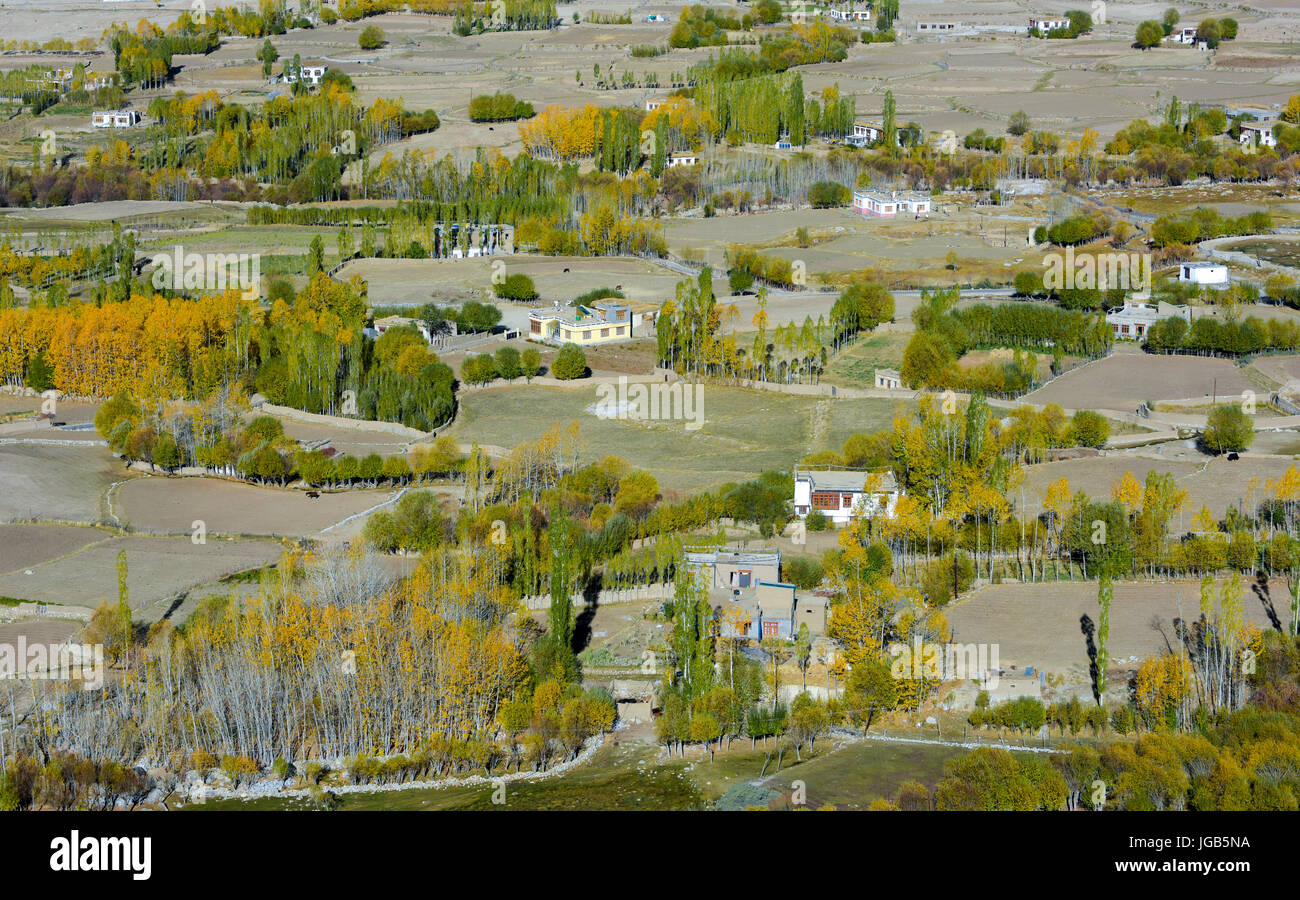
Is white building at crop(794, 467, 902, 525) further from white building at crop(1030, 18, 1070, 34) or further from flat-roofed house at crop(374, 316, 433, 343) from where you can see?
white building at crop(1030, 18, 1070, 34)

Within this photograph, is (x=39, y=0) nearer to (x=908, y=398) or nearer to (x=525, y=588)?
(x=908, y=398)

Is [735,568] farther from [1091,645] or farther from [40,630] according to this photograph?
[40,630]

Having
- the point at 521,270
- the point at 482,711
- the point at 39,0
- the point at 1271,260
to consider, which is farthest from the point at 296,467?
the point at 39,0

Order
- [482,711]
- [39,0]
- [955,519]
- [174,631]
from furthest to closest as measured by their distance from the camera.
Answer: [39,0] < [955,519] < [174,631] < [482,711]

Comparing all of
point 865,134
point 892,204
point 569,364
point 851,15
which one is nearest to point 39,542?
point 569,364

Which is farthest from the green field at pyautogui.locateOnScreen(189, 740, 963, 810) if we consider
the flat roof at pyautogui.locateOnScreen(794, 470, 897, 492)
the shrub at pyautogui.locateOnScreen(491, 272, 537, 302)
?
the shrub at pyautogui.locateOnScreen(491, 272, 537, 302)

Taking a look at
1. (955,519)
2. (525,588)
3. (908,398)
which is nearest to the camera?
(525,588)
